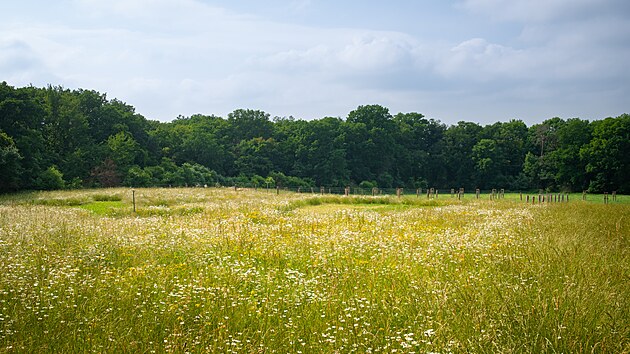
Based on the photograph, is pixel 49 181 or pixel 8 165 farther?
pixel 49 181

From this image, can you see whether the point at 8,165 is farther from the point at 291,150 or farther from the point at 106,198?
the point at 291,150

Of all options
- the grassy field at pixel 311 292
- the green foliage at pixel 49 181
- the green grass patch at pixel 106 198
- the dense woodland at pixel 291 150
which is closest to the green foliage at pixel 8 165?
the dense woodland at pixel 291 150

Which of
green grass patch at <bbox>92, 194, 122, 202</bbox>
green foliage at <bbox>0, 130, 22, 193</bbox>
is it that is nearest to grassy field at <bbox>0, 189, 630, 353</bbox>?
green grass patch at <bbox>92, 194, 122, 202</bbox>

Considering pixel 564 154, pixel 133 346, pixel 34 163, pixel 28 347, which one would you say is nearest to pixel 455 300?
pixel 133 346

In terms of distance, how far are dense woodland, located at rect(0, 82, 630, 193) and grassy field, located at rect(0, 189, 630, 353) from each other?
32.6m

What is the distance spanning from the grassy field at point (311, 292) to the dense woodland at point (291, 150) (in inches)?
1282

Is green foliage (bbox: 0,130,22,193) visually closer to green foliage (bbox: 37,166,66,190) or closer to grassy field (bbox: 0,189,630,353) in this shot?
green foliage (bbox: 37,166,66,190)

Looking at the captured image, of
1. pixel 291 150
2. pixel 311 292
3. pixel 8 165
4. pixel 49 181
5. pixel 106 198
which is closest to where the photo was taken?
pixel 311 292

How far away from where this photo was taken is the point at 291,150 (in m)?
88.3

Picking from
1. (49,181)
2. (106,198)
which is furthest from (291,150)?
(106,198)

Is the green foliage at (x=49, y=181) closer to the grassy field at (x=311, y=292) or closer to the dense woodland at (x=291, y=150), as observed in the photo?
the dense woodland at (x=291, y=150)

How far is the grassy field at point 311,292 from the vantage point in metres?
5.27

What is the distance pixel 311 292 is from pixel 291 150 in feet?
267

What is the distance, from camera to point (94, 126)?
6319 cm
